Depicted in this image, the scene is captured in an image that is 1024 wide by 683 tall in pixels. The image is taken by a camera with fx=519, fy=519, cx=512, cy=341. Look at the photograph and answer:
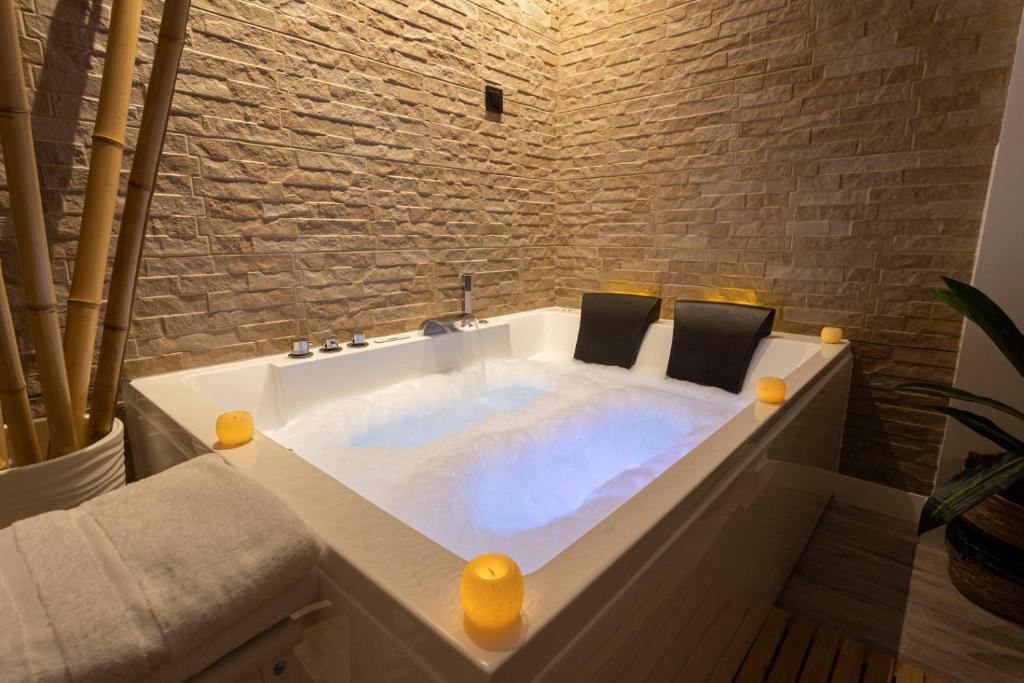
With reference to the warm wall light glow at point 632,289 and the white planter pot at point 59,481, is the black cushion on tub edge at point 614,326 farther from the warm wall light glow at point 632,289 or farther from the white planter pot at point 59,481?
the white planter pot at point 59,481

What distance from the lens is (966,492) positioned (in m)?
1.25

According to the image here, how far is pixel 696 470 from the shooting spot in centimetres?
98

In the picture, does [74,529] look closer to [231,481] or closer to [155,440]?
[231,481]

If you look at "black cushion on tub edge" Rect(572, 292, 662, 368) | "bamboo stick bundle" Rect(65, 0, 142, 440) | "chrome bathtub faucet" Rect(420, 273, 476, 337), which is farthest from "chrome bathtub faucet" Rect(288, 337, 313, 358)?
"black cushion on tub edge" Rect(572, 292, 662, 368)

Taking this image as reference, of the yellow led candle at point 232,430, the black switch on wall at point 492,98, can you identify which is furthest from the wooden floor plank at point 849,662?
the black switch on wall at point 492,98

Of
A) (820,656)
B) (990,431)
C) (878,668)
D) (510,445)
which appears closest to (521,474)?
(510,445)

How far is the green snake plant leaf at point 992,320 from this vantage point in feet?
4.52

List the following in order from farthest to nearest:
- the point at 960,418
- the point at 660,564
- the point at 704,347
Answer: the point at 704,347
the point at 960,418
the point at 660,564

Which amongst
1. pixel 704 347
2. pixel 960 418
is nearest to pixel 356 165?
pixel 704 347

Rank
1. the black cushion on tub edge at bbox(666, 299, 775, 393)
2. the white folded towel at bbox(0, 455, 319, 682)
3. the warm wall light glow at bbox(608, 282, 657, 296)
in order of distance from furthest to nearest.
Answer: the warm wall light glow at bbox(608, 282, 657, 296) → the black cushion on tub edge at bbox(666, 299, 775, 393) → the white folded towel at bbox(0, 455, 319, 682)

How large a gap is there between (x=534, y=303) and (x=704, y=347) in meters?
0.97

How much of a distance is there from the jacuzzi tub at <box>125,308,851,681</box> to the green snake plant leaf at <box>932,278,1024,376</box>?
420 mm

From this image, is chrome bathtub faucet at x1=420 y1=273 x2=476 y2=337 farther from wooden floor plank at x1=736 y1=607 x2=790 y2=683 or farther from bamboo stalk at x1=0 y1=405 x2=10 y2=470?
wooden floor plank at x1=736 y1=607 x2=790 y2=683

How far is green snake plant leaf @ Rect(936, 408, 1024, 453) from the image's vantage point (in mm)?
1374
